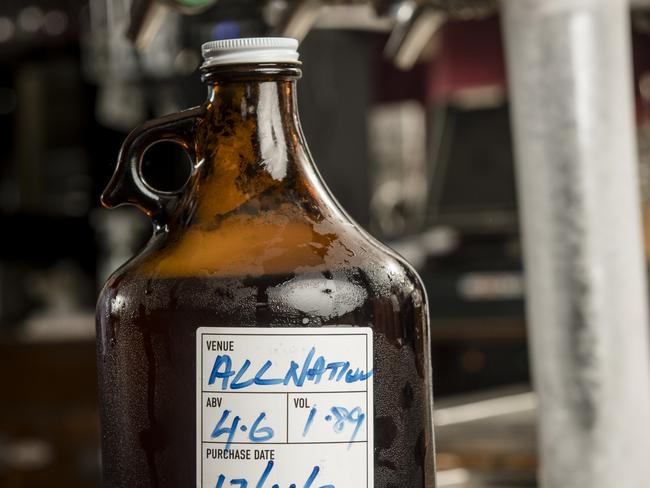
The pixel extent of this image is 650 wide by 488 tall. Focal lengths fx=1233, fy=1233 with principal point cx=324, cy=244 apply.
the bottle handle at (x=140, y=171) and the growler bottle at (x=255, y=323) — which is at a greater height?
the bottle handle at (x=140, y=171)

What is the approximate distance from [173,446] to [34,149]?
197 inches

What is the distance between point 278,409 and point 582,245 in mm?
316

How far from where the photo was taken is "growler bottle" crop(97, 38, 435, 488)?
0.44 m

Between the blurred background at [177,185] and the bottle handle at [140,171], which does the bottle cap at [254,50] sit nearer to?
the bottle handle at [140,171]

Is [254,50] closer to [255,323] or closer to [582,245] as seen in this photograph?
[255,323]

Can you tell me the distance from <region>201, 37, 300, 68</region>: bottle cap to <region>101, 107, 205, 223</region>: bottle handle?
26 mm

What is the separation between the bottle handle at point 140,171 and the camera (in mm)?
485

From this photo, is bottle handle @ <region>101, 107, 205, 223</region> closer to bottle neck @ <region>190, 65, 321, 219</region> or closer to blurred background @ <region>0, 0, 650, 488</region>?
bottle neck @ <region>190, 65, 321, 219</region>

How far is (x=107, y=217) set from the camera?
4.43 meters

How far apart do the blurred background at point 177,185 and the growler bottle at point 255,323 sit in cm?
53

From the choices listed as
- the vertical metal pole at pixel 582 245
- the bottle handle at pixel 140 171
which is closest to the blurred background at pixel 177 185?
the vertical metal pole at pixel 582 245

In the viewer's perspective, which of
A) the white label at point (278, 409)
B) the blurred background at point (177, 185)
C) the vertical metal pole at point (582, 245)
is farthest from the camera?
the blurred background at point (177, 185)

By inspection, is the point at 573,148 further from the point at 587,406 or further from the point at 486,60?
the point at 486,60

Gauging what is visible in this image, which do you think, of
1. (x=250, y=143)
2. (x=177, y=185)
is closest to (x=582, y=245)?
(x=250, y=143)
